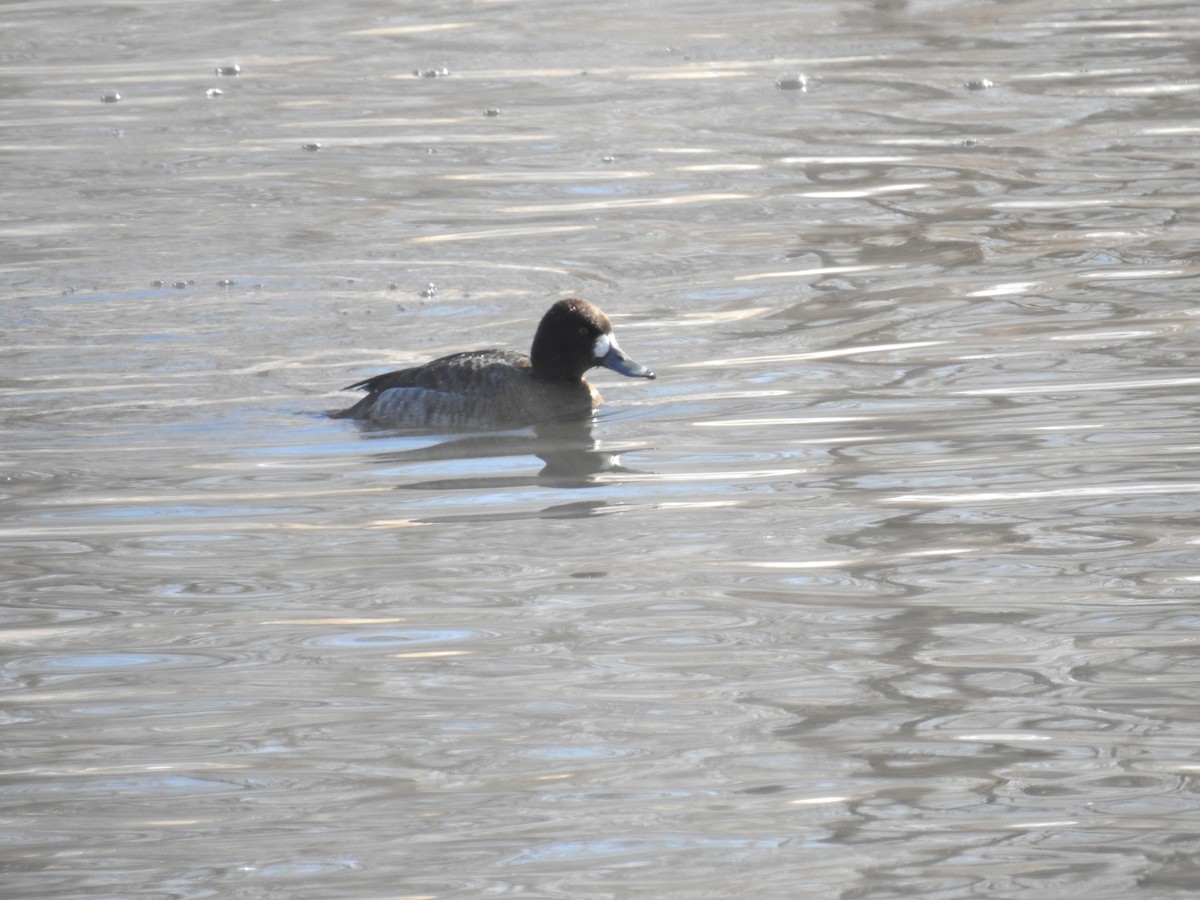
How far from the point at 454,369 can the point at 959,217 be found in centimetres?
409

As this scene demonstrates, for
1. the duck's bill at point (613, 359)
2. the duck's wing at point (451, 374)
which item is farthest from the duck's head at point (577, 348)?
the duck's wing at point (451, 374)

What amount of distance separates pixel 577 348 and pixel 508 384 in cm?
38

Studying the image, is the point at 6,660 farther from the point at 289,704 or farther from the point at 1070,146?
the point at 1070,146

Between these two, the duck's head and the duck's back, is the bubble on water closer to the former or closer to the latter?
the duck's head

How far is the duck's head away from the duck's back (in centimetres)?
7

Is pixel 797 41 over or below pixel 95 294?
over

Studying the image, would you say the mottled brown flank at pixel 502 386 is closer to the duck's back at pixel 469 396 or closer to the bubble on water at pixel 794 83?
the duck's back at pixel 469 396

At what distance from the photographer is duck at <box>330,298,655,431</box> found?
908 cm

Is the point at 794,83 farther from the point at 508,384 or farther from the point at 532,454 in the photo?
the point at 532,454

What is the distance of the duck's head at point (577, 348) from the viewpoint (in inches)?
367

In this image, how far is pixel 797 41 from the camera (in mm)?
17688

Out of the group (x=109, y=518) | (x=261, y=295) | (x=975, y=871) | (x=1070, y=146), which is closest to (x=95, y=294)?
(x=261, y=295)

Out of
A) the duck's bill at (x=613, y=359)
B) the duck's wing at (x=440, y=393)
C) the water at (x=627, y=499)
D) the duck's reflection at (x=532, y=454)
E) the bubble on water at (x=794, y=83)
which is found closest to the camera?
the water at (x=627, y=499)

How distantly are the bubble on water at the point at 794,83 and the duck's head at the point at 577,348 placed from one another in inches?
272
